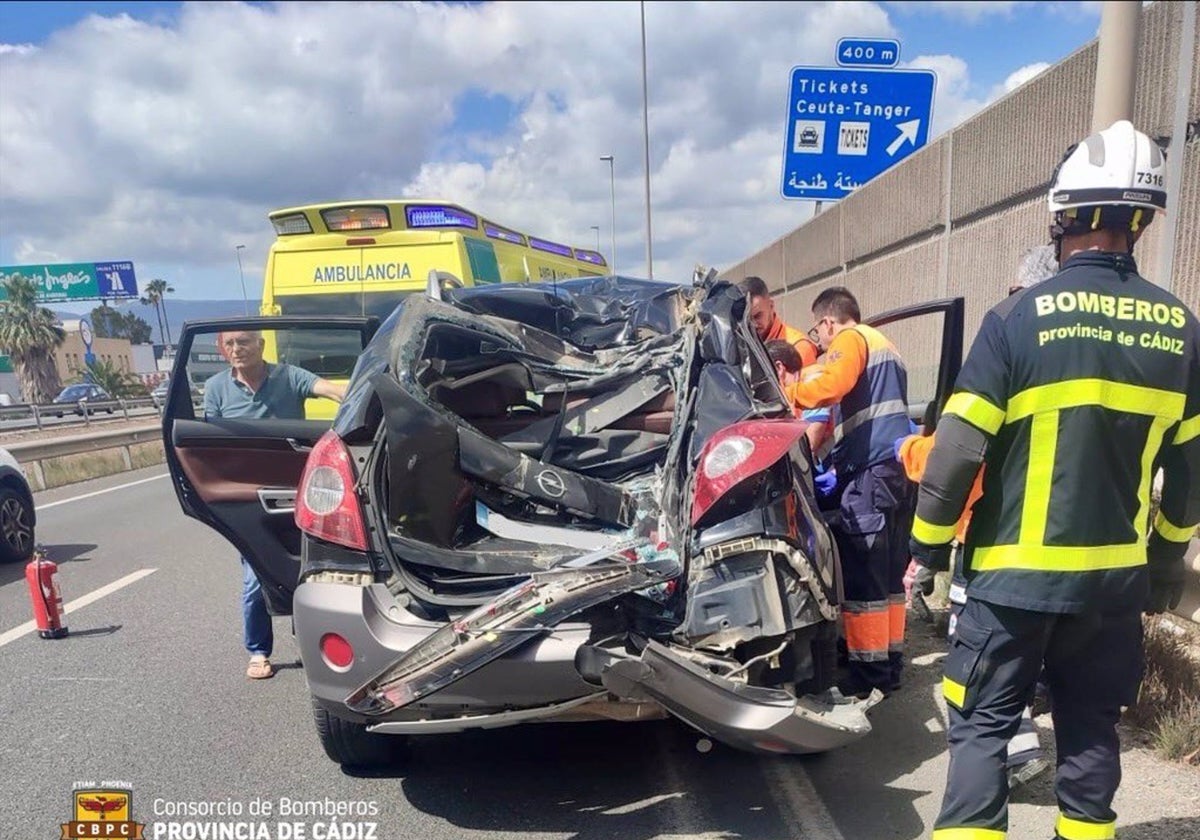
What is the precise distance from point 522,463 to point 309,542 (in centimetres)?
81

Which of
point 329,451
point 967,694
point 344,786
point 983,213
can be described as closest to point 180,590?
point 344,786

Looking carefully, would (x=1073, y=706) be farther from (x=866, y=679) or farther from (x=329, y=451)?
(x=329, y=451)

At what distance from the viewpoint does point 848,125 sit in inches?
356

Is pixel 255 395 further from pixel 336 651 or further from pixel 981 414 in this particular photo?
pixel 981 414

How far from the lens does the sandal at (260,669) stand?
443cm

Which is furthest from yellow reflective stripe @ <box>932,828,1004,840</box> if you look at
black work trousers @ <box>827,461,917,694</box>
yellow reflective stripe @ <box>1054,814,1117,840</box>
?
black work trousers @ <box>827,461,917,694</box>

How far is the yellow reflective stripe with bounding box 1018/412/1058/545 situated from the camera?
221 centimetres

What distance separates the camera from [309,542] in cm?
298

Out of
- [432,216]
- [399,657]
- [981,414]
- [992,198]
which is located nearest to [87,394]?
[432,216]

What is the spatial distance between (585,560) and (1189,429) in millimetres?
1778

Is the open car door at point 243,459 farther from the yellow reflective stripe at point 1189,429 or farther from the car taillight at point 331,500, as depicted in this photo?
the yellow reflective stripe at point 1189,429

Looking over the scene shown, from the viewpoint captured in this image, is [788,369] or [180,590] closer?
[788,369]

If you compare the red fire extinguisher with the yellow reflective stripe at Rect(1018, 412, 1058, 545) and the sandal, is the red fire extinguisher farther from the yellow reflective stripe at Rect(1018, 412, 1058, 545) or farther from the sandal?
the yellow reflective stripe at Rect(1018, 412, 1058, 545)

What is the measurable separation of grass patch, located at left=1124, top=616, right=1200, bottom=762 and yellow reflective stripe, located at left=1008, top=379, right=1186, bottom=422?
1569 millimetres
